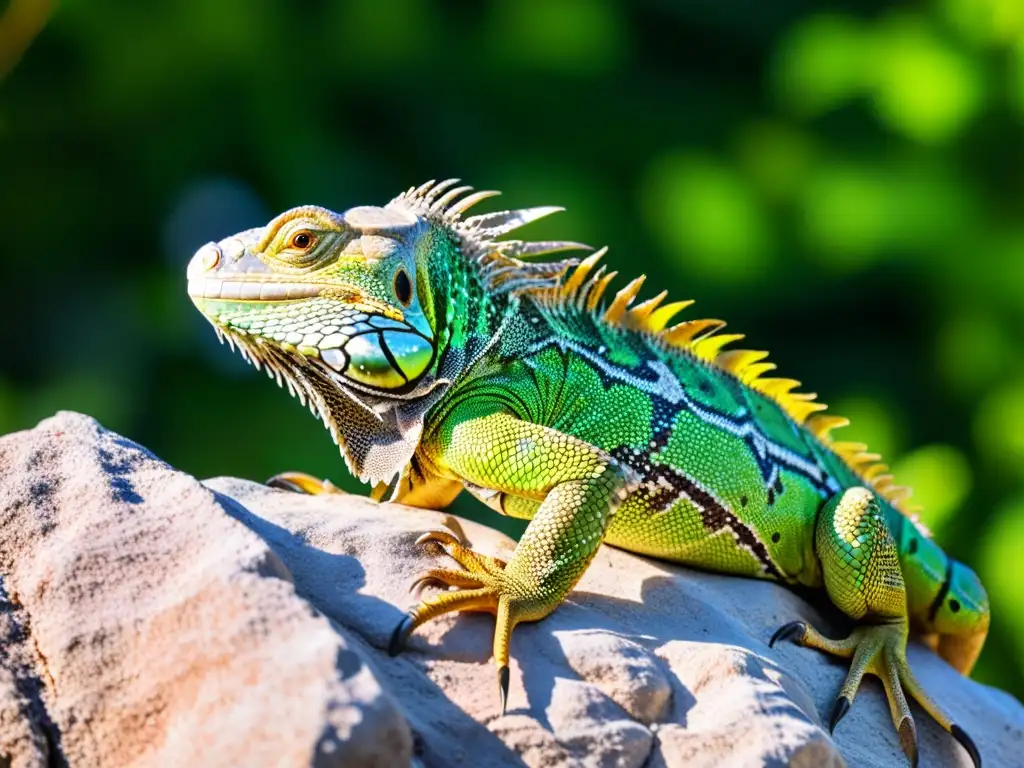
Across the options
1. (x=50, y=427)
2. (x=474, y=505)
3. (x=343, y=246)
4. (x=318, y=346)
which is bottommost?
(x=474, y=505)

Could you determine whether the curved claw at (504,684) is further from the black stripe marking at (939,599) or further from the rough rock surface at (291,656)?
the black stripe marking at (939,599)

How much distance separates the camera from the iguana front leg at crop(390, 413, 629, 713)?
9.00 feet

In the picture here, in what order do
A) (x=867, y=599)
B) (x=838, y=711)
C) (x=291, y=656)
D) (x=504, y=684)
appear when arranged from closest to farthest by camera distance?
(x=291, y=656) < (x=504, y=684) < (x=838, y=711) < (x=867, y=599)

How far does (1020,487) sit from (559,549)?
15.6ft

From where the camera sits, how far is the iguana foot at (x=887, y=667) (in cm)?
329

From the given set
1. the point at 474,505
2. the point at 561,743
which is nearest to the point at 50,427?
the point at 561,743

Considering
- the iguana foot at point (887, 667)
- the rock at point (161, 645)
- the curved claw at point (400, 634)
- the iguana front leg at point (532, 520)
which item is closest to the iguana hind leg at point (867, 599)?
the iguana foot at point (887, 667)

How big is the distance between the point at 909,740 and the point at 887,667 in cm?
26

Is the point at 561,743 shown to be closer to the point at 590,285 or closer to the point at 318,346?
the point at 318,346

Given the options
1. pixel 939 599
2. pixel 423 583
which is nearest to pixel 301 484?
pixel 423 583

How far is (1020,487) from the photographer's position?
22.2 ft

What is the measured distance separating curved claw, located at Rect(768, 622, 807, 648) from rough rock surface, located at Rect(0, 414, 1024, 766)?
0.16m

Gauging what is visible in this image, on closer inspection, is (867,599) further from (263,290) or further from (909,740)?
(263,290)

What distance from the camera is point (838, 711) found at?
10.5 ft
